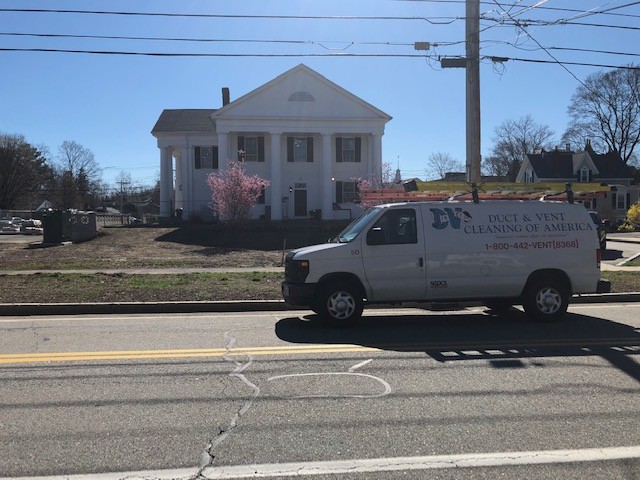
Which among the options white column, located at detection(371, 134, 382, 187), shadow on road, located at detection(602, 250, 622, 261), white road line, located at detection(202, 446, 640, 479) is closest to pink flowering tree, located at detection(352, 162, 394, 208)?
white column, located at detection(371, 134, 382, 187)

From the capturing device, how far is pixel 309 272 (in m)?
8.21

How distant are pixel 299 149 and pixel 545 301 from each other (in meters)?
30.9

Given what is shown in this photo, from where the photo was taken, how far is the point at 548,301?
8.70 metres

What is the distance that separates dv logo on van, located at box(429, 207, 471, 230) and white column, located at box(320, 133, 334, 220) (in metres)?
28.5

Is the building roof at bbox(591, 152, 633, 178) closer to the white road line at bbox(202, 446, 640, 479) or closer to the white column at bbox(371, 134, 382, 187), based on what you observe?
the white column at bbox(371, 134, 382, 187)

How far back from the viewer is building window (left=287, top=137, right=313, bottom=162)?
38.1 m

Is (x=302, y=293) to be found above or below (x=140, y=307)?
above

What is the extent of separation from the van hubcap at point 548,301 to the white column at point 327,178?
28.7 m

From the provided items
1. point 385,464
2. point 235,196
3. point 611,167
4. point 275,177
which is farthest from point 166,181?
point 611,167

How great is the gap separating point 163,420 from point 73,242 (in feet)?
84.2

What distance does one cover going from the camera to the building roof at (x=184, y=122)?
3894cm

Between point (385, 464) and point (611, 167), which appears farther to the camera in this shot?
point (611, 167)

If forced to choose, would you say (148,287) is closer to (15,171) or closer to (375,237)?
(375,237)

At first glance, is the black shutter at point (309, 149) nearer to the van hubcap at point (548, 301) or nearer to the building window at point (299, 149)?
the building window at point (299, 149)
